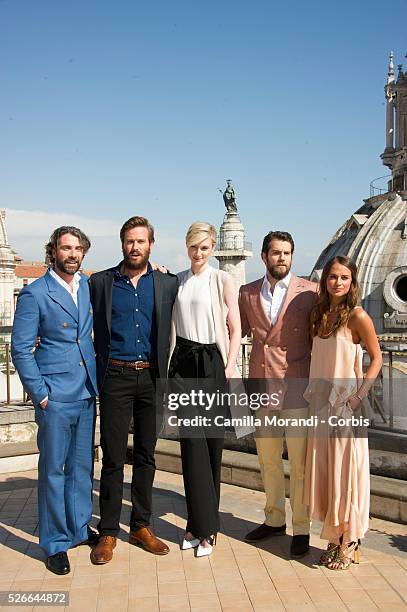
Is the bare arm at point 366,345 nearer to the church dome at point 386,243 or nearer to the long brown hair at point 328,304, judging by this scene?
the long brown hair at point 328,304

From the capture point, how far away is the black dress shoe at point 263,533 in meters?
4.62

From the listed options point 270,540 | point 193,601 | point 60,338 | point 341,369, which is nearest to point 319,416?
point 341,369

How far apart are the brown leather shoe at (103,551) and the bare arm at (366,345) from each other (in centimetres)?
193

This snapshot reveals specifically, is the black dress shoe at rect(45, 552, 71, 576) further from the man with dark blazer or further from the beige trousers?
the beige trousers

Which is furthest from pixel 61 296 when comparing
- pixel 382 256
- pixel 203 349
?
pixel 382 256

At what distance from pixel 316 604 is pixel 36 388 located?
86.7 inches

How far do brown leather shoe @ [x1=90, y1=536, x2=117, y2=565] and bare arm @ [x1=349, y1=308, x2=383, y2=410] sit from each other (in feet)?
6.34

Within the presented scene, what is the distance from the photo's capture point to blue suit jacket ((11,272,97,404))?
13.6 feet

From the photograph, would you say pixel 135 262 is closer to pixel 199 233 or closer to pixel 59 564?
pixel 199 233

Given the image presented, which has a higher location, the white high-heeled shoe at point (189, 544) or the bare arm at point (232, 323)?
the bare arm at point (232, 323)

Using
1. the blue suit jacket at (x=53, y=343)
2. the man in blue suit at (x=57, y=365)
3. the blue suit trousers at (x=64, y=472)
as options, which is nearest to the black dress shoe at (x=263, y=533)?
the blue suit trousers at (x=64, y=472)

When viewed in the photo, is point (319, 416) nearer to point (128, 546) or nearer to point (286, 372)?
point (286, 372)

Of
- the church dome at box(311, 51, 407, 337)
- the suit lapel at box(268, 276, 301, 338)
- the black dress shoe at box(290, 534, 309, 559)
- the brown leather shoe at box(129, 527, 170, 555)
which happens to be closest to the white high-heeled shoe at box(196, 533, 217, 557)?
the brown leather shoe at box(129, 527, 170, 555)

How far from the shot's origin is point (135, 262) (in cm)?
433
